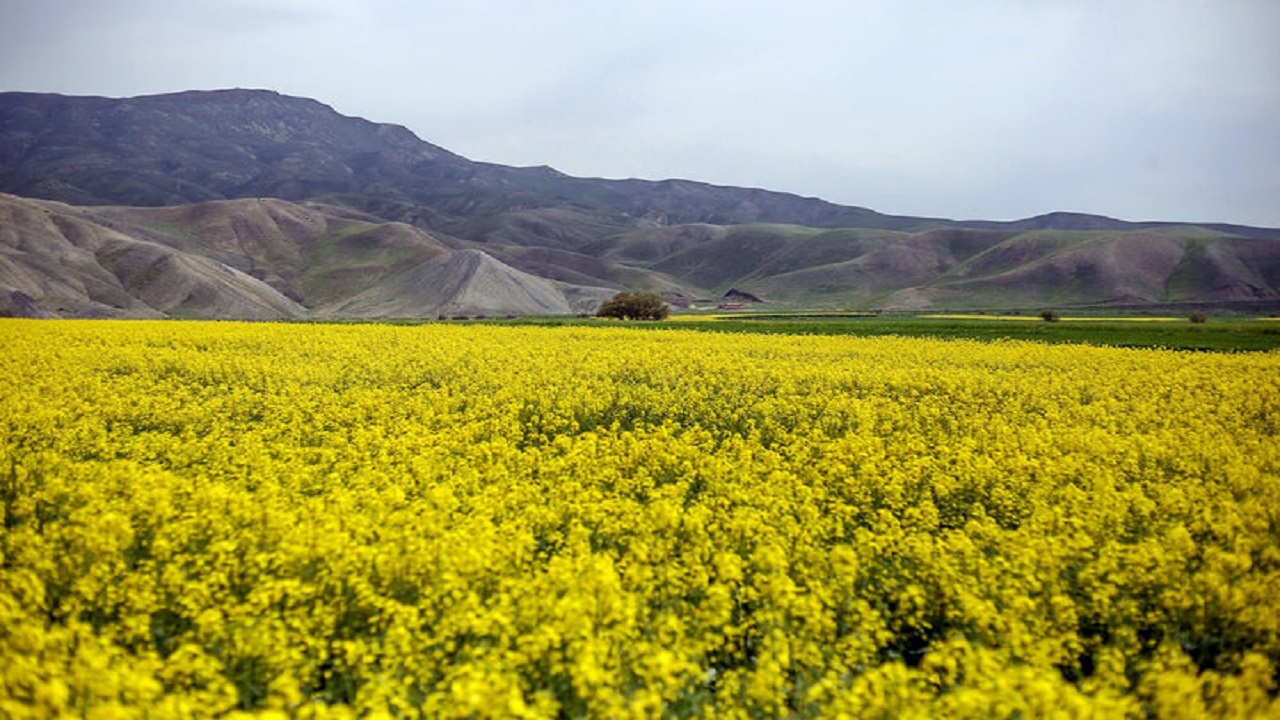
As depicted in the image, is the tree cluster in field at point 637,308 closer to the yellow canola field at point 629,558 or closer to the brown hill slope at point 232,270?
the brown hill slope at point 232,270

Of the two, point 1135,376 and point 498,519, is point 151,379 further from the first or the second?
point 1135,376

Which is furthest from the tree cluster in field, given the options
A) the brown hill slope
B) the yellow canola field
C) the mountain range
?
the yellow canola field

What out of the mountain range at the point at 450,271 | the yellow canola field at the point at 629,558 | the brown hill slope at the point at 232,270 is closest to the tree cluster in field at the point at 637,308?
the brown hill slope at the point at 232,270

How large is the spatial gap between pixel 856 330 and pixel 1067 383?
78.3 feet

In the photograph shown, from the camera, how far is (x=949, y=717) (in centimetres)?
499

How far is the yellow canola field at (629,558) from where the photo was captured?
495 cm

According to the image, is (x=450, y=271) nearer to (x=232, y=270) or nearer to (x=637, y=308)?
(x=232, y=270)

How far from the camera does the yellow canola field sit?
195 inches

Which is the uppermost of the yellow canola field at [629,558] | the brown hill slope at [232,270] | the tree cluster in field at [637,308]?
the brown hill slope at [232,270]

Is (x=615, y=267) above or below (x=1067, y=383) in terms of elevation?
above

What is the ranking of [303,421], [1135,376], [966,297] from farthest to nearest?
[966,297] < [1135,376] < [303,421]

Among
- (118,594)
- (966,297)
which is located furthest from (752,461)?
(966,297)

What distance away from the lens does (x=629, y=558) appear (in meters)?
7.06

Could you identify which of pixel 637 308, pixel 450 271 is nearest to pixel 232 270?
pixel 450 271
